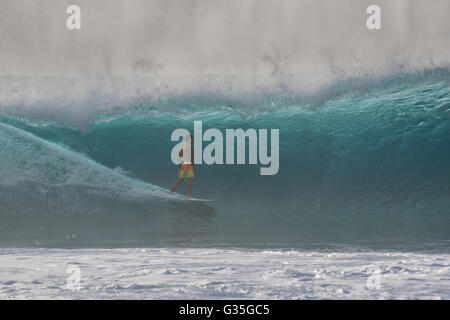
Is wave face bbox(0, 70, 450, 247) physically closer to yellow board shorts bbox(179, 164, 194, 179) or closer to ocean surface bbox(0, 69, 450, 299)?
ocean surface bbox(0, 69, 450, 299)

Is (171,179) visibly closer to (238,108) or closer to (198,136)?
(198,136)

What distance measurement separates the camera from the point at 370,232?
7477mm

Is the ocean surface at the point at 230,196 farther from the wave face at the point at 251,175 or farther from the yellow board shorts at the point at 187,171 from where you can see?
the yellow board shorts at the point at 187,171

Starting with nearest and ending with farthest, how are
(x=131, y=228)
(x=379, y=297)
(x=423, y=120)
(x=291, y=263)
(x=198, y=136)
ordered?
(x=379, y=297)
(x=291, y=263)
(x=131, y=228)
(x=423, y=120)
(x=198, y=136)

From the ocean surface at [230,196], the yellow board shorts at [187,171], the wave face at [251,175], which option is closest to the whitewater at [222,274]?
the ocean surface at [230,196]

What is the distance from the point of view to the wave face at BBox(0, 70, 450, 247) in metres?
7.71

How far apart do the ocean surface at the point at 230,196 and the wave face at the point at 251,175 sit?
0.03m

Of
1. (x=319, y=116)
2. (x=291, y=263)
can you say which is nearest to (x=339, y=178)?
(x=319, y=116)

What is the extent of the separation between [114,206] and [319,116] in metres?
5.58

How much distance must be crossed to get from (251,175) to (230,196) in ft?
2.58

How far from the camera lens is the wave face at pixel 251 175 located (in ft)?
25.3

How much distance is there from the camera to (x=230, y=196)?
1118cm

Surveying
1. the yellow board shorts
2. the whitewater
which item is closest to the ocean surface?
the whitewater

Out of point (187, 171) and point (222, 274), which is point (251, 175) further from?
point (222, 274)
